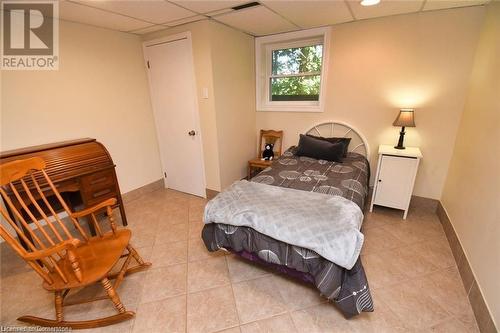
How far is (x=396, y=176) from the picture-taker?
2539mm

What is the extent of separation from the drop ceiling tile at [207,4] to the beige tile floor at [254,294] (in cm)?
219

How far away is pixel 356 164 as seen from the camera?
2703 millimetres

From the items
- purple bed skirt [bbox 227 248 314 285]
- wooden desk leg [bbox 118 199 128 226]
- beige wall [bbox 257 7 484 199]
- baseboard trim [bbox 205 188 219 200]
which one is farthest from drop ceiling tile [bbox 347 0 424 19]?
wooden desk leg [bbox 118 199 128 226]

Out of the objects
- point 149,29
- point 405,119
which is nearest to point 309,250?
point 405,119

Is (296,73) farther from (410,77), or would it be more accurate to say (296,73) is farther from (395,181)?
(395,181)

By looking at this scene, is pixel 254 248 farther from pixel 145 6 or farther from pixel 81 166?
pixel 145 6

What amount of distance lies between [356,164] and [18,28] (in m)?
3.56

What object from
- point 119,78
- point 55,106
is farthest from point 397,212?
point 55,106

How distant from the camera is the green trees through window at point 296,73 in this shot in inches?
125

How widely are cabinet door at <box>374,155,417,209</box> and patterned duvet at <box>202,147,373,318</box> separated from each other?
22cm

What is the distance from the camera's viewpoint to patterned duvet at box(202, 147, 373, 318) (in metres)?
1.45

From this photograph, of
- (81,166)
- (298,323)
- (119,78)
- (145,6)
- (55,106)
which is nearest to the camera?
(298,323)

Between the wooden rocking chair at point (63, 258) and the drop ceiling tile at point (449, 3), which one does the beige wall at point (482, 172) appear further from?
the wooden rocking chair at point (63, 258)

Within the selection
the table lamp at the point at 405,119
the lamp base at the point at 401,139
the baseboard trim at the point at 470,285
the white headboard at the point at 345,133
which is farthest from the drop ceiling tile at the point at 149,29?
the baseboard trim at the point at 470,285
